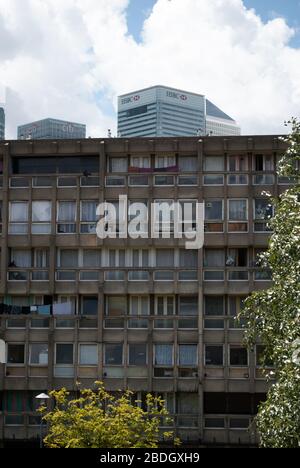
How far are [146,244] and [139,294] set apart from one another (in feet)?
10.5

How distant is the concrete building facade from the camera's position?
52.2 metres

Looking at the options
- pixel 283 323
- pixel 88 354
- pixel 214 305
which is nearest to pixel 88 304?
pixel 88 354

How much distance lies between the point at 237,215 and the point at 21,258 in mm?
14201

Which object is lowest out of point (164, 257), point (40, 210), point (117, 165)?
point (164, 257)

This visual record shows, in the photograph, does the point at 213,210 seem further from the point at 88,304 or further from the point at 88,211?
the point at 88,304

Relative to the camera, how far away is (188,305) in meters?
53.2

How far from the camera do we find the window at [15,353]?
2090 inches

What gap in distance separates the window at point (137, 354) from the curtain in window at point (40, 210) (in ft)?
32.6

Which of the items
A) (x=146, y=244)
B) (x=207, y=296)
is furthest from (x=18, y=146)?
(x=207, y=296)

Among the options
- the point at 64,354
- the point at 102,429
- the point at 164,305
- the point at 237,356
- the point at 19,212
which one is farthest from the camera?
the point at 19,212

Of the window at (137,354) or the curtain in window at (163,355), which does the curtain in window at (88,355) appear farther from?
the curtain in window at (163,355)

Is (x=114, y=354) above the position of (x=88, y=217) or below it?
below

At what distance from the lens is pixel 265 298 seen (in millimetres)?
29953

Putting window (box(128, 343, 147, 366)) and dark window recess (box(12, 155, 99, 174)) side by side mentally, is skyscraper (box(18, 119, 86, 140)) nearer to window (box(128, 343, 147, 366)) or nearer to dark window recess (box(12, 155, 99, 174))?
dark window recess (box(12, 155, 99, 174))
